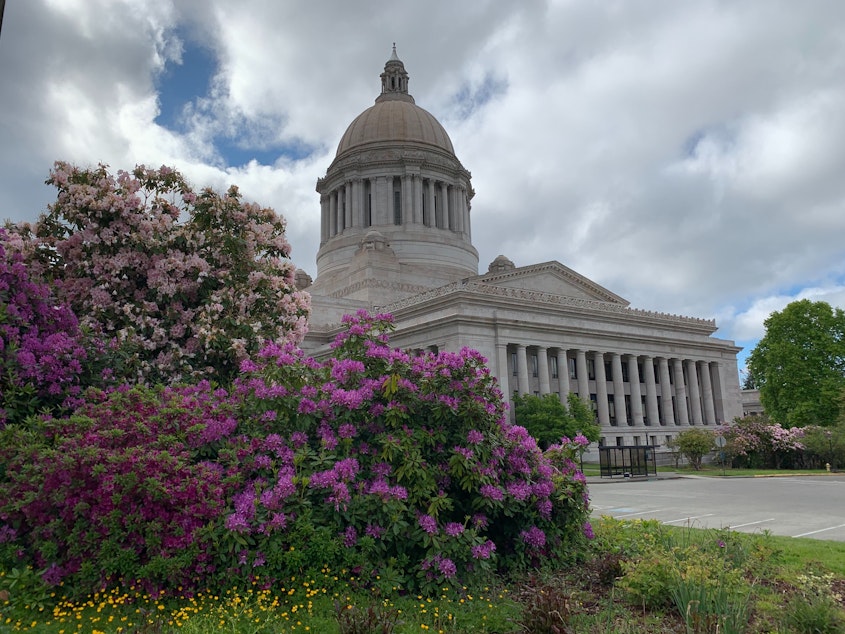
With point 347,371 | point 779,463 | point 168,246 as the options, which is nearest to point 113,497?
point 347,371

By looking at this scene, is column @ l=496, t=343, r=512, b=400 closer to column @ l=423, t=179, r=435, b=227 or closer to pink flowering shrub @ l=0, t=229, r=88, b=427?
column @ l=423, t=179, r=435, b=227

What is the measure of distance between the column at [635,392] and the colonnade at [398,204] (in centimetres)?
2887

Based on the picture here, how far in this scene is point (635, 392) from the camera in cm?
5719

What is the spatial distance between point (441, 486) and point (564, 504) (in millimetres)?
2079

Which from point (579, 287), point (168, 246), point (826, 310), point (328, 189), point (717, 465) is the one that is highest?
point (328, 189)

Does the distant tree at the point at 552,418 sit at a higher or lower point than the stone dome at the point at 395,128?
lower

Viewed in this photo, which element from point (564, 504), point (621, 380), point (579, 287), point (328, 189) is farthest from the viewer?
point (328, 189)

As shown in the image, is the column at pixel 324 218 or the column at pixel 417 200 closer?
the column at pixel 417 200

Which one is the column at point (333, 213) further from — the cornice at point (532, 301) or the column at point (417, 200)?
the cornice at point (532, 301)

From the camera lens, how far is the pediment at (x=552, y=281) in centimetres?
5759

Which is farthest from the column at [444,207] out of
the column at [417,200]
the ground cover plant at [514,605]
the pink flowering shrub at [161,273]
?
the ground cover plant at [514,605]

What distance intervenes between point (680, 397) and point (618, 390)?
8.19 m

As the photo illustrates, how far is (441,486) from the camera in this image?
930 centimetres

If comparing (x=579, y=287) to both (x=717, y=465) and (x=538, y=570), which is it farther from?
(x=538, y=570)
